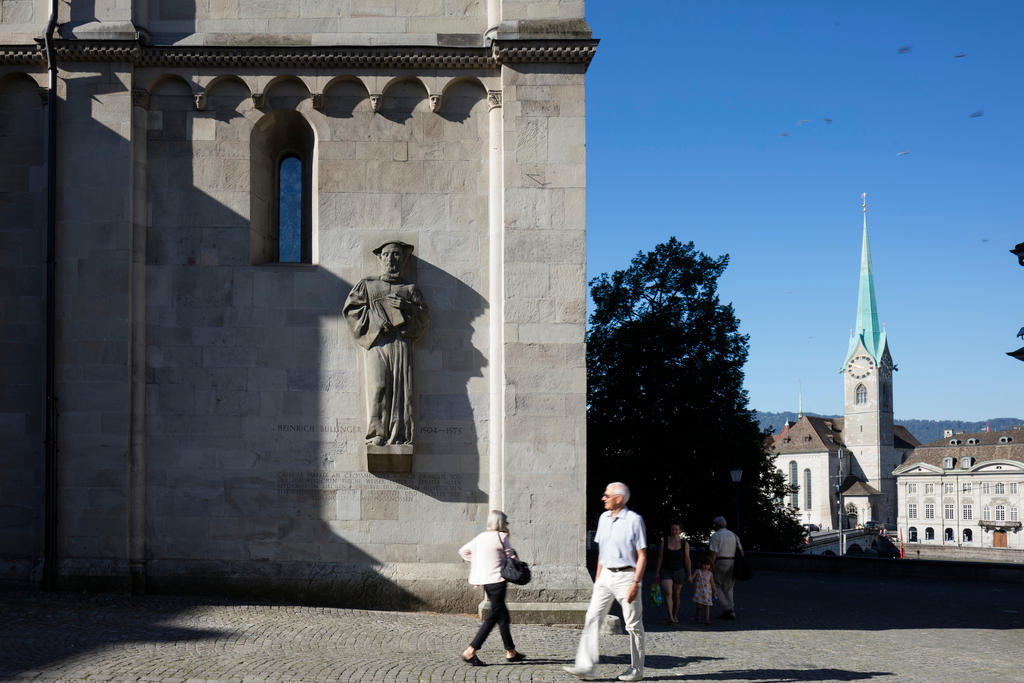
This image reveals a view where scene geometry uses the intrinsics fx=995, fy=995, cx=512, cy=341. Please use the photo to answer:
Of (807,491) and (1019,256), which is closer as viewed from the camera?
(1019,256)

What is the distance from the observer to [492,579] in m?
10.3

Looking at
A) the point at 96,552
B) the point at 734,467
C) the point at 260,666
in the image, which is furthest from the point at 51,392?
the point at 734,467

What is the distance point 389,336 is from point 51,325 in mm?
4628

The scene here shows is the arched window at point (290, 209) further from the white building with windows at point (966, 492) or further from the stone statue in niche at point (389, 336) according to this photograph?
the white building with windows at point (966, 492)

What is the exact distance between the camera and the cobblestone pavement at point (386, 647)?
378 inches

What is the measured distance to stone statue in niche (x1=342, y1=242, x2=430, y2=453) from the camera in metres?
13.8

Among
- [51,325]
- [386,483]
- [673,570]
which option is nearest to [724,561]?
[673,570]

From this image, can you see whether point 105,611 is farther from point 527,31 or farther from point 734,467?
point 734,467

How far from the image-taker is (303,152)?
15.0 m

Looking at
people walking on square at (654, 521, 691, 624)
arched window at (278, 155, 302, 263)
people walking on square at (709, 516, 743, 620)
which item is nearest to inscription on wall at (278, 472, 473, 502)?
arched window at (278, 155, 302, 263)

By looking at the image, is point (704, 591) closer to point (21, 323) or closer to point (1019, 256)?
point (1019, 256)

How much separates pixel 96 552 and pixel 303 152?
6401 millimetres

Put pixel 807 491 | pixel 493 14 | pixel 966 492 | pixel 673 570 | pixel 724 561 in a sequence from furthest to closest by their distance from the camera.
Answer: pixel 807 491 < pixel 966 492 < pixel 724 561 < pixel 673 570 < pixel 493 14

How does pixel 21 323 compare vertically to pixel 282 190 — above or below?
below
